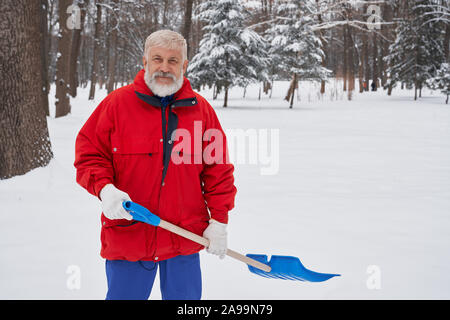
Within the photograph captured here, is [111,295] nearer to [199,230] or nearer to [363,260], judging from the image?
[199,230]

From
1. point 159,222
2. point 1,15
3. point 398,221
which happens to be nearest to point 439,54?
point 398,221

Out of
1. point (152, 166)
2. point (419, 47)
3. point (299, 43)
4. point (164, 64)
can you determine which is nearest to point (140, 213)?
point (152, 166)

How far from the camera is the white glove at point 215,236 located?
6.51 feet

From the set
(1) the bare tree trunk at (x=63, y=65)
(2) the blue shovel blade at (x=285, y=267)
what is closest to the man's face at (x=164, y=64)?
(2) the blue shovel blade at (x=285, y=267)

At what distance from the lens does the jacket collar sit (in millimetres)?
1864

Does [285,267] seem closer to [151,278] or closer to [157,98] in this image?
[151,278]

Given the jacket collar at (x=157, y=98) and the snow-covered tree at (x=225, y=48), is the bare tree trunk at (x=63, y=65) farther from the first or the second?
the jacket collar at (x=157, y=98)

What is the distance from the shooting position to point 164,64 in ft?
6.23

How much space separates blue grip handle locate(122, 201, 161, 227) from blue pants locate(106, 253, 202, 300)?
0.26 m

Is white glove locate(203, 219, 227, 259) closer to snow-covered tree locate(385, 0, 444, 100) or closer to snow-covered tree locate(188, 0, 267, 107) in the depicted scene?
snow-covered tree locate(188, 0, 267, 107)

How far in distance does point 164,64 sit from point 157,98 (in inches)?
6.9

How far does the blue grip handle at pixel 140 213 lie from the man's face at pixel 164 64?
613 millimetres

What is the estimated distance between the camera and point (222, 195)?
2014 millimetres

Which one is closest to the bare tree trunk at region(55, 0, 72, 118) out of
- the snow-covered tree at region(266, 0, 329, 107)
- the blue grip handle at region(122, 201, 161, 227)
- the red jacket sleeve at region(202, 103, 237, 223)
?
the snow-covered tree at region(266, 0, 329, 107)
